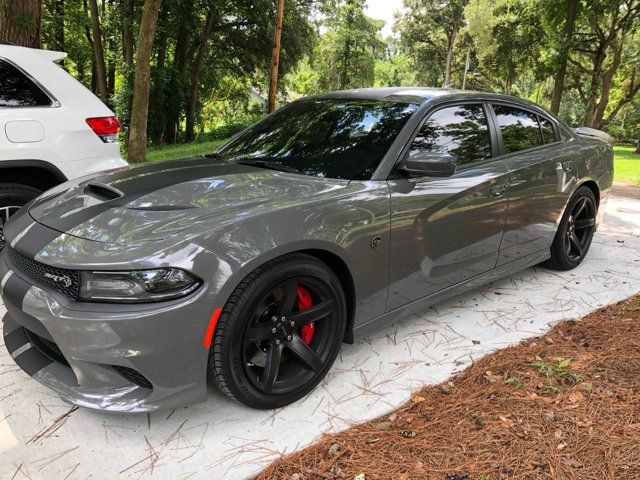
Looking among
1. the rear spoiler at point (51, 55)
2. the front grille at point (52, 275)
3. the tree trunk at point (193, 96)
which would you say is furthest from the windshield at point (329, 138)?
the tree trunk at point (193, 96)

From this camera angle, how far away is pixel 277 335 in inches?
91.5


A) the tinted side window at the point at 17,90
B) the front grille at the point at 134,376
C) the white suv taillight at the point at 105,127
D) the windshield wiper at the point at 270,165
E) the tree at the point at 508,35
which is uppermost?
the tree at the point at 508,35

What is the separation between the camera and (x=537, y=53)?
1004 inches

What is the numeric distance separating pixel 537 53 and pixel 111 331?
28.7 meters

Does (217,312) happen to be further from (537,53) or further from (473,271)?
(537,53)

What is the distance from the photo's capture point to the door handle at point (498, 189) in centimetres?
326

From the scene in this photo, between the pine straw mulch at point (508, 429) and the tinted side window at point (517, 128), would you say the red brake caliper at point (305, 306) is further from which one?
the tinted side window at point (517, 128)

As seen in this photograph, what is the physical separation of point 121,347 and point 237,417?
0.76 meters

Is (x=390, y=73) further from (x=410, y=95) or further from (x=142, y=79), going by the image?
(x=410, y=95)

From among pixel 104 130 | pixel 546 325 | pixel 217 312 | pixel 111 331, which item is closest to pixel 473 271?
pixel 546 325

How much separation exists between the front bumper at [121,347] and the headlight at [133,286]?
35 millimetres

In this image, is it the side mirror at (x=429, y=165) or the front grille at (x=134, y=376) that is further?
the side mirror at (x=429, y=165)

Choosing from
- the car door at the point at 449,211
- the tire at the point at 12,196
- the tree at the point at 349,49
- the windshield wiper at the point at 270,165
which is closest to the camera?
the car door at the point at 449,211

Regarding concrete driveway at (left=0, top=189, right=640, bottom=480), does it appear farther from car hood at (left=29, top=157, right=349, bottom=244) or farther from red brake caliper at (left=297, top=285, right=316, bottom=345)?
car hood at (left=29, top=157, right=349, bottom=244)
